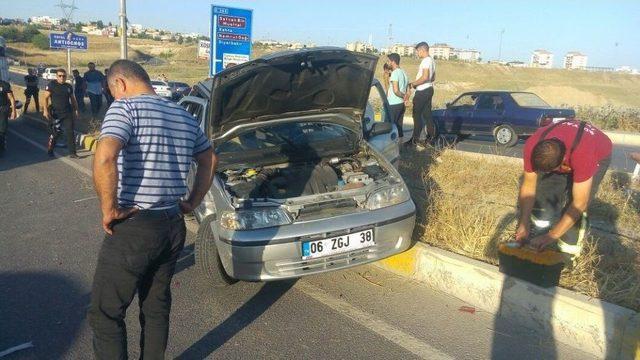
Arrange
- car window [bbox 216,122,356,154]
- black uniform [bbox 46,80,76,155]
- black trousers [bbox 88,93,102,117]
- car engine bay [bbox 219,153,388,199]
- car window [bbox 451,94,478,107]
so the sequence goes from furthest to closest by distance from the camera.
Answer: black trousers [bbox 88,93,102,117]
car window [bbox 451,94,478,107]
black uniform [bbox 46,80,76,155]
car window [bbox 216,122,356,154]
car engine bay [bbox 219,153,388,199]

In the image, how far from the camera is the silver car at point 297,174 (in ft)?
12.4

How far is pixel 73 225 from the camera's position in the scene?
593 centimetres

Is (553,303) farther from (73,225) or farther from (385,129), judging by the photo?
(73,225)

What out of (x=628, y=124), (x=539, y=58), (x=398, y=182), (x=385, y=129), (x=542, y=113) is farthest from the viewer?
(x=539, y=58)

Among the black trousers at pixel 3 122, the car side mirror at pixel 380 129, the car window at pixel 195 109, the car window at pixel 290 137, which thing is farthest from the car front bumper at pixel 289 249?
the black trousers at pixel 3 122

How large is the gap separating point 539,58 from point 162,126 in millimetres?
144513

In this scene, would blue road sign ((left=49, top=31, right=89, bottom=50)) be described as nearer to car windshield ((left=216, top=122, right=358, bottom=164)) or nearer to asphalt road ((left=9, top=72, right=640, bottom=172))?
asphalt road ((left=9, top=72, right=640, bottom=172))

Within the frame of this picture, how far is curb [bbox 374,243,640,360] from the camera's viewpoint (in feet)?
10.6

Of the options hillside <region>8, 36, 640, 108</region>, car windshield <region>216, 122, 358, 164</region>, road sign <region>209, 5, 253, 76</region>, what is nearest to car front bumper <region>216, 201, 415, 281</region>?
car windshield <region>216, 122, 358, 164</region>

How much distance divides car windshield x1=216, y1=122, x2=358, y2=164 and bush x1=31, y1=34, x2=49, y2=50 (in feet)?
327

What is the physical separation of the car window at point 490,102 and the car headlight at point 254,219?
1102 centimetres

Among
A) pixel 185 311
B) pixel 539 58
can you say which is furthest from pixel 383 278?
pixel 539 58

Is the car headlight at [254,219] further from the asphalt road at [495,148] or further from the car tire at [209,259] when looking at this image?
the asphalt road at [495,148]

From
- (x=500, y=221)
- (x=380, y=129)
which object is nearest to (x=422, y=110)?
(x=380, y=129)
